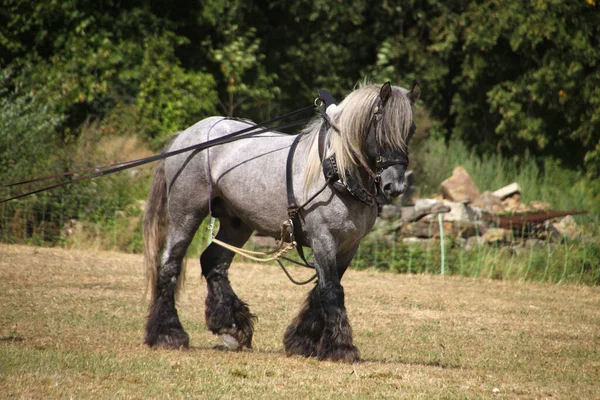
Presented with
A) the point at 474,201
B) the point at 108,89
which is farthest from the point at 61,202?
the point at 474,201

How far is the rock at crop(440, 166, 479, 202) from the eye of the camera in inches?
614

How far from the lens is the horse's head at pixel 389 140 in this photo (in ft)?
19.5

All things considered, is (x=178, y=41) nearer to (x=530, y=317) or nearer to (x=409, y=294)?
(x=409, y=294)

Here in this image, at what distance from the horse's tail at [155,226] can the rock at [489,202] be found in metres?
8.99

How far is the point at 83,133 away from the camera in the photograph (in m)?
15.4

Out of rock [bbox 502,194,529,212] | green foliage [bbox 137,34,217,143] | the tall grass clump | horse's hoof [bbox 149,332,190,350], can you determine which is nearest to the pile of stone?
rock [bbox 502,194,529,212]

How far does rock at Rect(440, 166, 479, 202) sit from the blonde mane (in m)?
9.39

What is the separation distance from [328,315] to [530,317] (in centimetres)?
417

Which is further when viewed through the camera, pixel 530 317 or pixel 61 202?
pixel 61 202

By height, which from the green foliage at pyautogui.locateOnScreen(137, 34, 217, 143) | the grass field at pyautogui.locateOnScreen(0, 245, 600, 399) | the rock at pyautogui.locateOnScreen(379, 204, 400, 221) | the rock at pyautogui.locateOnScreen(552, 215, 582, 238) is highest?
the green foliage at pyautogui.locateOnScreen(137, 34, 217, 143)

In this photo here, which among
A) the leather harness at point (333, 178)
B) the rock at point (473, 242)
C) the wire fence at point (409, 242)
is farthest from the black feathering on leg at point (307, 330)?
the rock at point (473, 242)

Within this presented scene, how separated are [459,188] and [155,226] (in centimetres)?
939

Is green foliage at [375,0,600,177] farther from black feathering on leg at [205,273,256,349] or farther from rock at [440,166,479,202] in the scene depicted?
black feathering on leg at [205,273,256,349]

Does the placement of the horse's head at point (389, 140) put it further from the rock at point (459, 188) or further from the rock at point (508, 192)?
the rock at point (508, 192)
